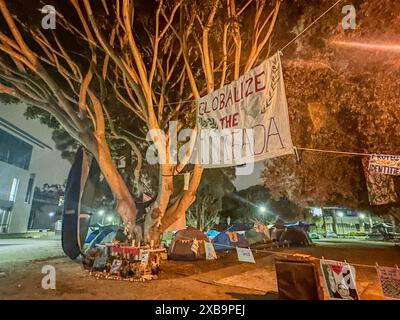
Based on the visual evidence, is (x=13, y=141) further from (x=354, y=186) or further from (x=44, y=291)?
(x=354, y=186)

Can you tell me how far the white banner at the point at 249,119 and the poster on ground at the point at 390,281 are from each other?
2.81 meters

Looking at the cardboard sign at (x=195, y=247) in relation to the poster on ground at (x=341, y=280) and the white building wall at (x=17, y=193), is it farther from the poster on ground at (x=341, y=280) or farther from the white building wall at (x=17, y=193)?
the white building wall at (x=17, y=193)

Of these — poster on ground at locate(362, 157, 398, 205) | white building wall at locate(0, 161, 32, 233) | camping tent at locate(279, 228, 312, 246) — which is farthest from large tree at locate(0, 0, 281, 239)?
white building wall at locate(0, 161, 32, 233)

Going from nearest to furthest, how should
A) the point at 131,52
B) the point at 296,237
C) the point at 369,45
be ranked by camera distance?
1. the point at 369,45
2. the point at 131,52
3. the point at 296,237

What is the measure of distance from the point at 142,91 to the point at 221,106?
3388 millimetres

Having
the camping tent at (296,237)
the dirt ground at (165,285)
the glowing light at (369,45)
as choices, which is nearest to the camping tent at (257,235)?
the camping tent at (296,237)

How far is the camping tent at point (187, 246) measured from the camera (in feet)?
36.8

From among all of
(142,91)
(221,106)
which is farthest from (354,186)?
(142,91)

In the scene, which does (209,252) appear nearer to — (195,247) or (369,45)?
(195,247)

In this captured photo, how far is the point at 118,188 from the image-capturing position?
9055 millimetres

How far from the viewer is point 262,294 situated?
607 centimetres

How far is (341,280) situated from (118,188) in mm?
6972

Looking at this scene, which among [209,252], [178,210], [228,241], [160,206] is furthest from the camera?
[228,241]

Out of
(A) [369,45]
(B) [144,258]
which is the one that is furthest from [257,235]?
(A) [369,45]
